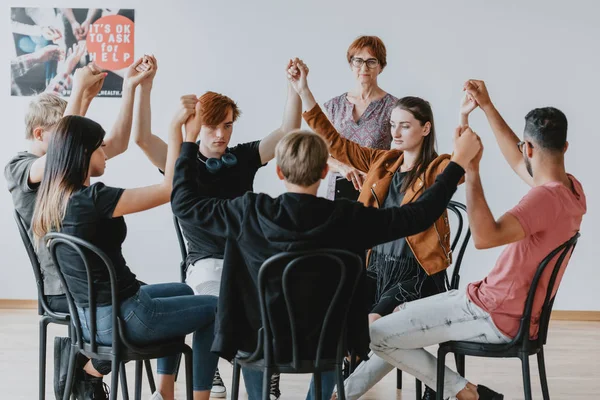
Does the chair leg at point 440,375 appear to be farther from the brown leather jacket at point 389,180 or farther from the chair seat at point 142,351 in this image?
the chair seat at point 142,351

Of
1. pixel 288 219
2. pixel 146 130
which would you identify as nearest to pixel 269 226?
pixel 288 219

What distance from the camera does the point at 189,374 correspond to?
2.63 meters

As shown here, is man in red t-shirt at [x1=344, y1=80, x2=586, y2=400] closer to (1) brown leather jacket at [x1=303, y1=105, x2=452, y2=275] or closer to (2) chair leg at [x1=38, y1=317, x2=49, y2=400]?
(1) brown leather jacket at [x1=303, y1=105, x2=452, y2=275]

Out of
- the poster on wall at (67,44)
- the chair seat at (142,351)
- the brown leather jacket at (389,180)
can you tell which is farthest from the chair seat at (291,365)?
the poster on wall at (67,44)

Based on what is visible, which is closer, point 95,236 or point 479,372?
point 95,236

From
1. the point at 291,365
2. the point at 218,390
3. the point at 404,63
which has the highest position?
the point at 404,63

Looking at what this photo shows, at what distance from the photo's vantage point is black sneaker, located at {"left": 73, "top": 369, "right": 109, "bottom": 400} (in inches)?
116

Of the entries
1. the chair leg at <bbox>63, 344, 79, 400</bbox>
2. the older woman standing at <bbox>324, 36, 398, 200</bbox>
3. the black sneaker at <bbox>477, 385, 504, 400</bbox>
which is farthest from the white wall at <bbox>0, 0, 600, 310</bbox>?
the chair leg at <bbox>63, 344, 79, 400</bbox>

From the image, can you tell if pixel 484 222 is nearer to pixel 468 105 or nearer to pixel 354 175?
pixel 468 105

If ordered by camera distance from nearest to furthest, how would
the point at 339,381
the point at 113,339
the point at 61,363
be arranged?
the point at 339,381 → the point at 113,339 → the point at 61,363

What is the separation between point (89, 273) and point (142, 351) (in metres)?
0.29

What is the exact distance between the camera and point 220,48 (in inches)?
213

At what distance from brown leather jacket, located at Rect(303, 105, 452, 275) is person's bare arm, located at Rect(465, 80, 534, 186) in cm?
21

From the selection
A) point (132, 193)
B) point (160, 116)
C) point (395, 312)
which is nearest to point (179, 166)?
point (132, 193)
